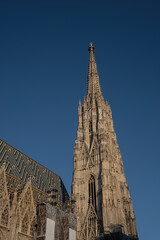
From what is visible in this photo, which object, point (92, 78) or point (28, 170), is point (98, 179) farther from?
point (92, 78)

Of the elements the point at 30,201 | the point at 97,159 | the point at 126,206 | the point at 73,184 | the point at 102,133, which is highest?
the point at 102,133

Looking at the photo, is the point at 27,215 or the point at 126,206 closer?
the point at 27,215

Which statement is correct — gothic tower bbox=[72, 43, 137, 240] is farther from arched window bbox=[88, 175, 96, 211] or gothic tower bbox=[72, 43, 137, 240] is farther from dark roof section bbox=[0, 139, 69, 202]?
dark roof section bbox=[0, 139, 69, 202]

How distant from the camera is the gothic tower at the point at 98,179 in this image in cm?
3183

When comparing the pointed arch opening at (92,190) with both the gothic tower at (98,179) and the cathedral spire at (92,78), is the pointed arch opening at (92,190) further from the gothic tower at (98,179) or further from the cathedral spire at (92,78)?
the cathedral spire at (92,78)

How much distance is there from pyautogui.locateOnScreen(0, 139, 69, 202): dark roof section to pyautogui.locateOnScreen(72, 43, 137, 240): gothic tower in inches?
152

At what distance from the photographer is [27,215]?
86.6ft

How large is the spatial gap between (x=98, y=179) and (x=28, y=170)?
31.5 feet

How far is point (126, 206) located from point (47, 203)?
13326 millimetres

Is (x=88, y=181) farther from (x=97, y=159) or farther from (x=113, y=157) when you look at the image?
(x=113, y=157)

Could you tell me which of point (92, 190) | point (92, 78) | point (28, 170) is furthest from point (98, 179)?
point (92, 78)

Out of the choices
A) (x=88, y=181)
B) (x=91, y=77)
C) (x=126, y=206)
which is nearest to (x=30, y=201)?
(x=88, y=181)

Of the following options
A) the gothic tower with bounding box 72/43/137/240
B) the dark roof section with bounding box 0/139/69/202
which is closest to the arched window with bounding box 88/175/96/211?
the gothic tower with bounding box 72/43/137/240

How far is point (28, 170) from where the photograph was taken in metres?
35.9
